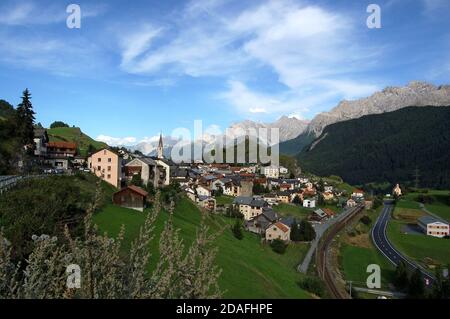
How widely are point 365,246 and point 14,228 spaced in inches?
2577

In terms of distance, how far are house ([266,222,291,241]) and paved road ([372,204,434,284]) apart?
1648cm

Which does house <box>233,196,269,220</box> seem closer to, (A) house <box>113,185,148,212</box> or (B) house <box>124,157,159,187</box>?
(B) house <box>124,157,159,187</box>

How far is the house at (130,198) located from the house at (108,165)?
537 inches

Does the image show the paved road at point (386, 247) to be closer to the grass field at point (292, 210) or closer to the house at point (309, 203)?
the grass field at point (292, 210)

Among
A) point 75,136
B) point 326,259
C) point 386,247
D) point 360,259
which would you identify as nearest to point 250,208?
point 386,247

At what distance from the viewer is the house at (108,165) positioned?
57.0 meters

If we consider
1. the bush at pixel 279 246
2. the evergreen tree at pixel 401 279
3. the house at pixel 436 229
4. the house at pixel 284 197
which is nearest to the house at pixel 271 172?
the house at pixel 284 197

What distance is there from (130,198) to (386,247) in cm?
4976

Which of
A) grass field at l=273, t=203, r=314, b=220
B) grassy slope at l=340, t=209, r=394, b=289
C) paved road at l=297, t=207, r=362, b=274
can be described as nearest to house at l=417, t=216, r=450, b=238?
grassy slope at l=340, t=209, r=394, b=289

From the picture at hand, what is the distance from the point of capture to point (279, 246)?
2253 inches

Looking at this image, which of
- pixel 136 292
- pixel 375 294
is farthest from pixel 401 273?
pixel 136 292

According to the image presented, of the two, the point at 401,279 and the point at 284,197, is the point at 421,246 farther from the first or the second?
the point at 284,197

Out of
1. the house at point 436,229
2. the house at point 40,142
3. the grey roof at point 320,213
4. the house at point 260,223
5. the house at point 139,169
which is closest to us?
the house at point 139,169
